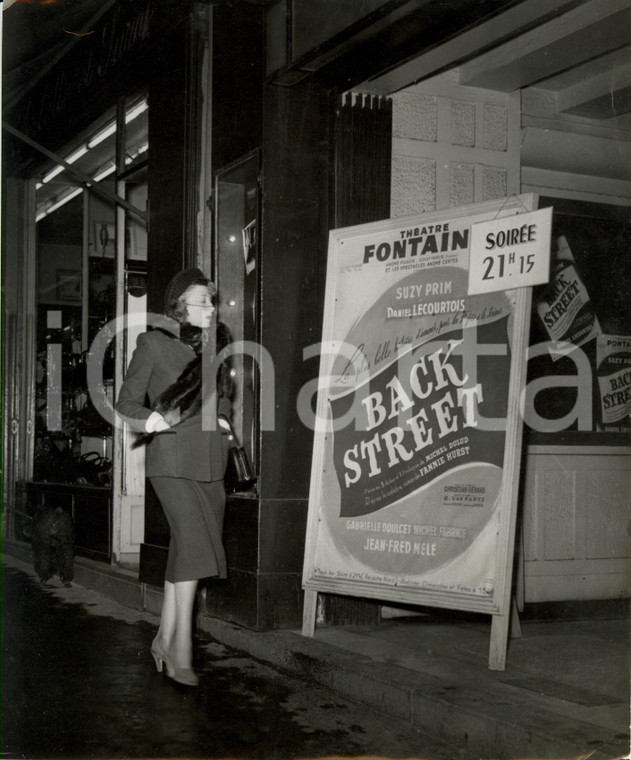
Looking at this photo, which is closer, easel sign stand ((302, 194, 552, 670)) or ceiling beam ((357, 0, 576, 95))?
easel sign stand ((302, 194, 552, 670))

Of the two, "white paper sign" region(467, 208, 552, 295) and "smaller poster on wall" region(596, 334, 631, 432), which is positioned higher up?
"white paper sign" region(467, 208, 552, 295)

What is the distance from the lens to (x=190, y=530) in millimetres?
4863

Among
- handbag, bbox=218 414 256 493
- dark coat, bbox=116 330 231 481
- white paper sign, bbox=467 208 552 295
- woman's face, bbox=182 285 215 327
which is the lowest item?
handbag, bbox=218 414 256 493

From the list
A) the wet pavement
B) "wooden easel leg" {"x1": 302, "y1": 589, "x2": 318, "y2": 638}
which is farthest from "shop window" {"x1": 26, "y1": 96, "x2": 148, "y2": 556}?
"wooden easel leg" {"x1": 302, "y1": 589, "x2": 318, "y2": 638}

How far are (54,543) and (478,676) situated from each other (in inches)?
187

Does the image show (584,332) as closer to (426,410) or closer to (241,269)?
(426,410)

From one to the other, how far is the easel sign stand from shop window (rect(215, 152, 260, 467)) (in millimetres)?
728

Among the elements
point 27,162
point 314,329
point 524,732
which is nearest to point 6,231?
point 27,162

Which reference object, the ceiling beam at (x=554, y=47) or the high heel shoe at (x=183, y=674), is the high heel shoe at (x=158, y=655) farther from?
the ceiling beam at (x=554, y=47)

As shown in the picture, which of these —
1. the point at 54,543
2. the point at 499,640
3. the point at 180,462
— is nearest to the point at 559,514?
the point at 499,640

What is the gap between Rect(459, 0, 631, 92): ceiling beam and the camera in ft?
18.1

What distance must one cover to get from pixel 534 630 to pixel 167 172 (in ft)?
13.6

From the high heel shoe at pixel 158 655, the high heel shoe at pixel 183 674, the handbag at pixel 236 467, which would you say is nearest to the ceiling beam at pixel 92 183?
the handbag at pixel 236 467

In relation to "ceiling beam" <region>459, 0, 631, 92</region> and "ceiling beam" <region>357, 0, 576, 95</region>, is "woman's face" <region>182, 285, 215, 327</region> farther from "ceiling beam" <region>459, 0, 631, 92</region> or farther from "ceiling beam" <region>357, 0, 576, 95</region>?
"ceiling beam" <region>459, 0, 631, 92</region>
